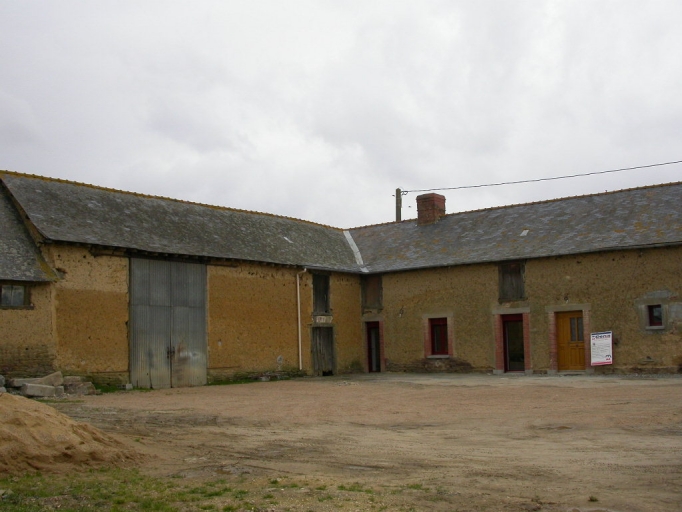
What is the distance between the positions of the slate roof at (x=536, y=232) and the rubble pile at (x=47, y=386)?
1327 cm

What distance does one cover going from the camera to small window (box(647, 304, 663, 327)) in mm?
22938

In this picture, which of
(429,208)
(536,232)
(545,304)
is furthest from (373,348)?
(536,232)

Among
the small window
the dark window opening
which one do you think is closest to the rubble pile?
the dark window opening

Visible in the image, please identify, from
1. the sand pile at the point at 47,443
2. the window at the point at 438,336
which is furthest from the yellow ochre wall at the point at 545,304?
the sand pile at the point at 47,443

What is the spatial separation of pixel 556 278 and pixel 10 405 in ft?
64.0

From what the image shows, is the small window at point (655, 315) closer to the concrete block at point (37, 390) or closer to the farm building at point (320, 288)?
the farm building at point (320, 288)

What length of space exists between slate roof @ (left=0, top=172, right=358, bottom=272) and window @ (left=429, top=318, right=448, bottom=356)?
384cm

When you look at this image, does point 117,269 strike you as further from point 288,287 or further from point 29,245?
point 288,287

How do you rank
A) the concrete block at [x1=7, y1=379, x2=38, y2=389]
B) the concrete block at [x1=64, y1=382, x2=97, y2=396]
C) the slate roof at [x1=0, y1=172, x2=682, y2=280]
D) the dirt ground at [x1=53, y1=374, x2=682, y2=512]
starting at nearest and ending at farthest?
the dirt ground at [x1=53, y1=374, x2=682, y2=512] < the concrete block at [x1=7, y1=379, x2=38, y2=389] < the concrete block at [x1=64, y1=382, x2=97, y2=396] < the slate roof at [x1=0, y1=172, x2=682, y2=280]

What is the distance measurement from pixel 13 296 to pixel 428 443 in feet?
41.9

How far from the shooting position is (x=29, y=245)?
1977cm

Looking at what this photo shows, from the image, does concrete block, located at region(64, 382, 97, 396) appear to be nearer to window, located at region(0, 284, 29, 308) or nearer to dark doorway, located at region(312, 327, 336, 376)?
window, located at region(0, 284, 29, 308)

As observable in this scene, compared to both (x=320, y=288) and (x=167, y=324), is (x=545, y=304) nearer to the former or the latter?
(x=320, y=288)

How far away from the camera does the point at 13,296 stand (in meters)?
18.8
